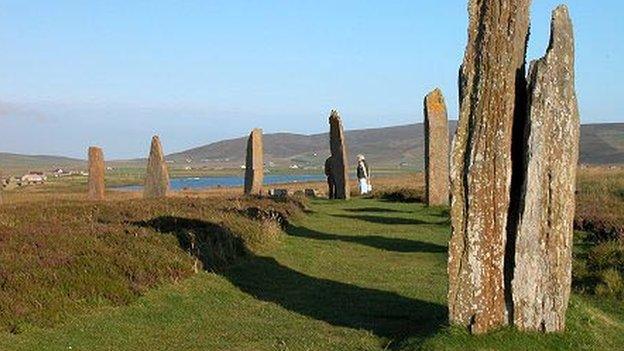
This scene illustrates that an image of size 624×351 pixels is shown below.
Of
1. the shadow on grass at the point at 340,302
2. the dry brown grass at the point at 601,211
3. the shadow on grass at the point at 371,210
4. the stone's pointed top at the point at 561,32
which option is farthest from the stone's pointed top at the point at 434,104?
the stone's pointed top at the point at 561,32

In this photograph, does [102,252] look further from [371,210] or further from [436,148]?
[436,148]

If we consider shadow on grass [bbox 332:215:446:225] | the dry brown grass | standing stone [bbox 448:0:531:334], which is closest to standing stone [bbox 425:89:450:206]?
shadow on grass [bbox 332:215:446:225]

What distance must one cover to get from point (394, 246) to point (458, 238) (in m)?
9.64

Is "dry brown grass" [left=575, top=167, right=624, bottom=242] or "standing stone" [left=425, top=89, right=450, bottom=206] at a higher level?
"standing stone" [left=425, top=89, right=450, bottom=206]

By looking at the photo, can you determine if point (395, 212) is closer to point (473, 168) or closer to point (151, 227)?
point (151, 227)

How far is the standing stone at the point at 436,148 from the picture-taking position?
29.8 meters

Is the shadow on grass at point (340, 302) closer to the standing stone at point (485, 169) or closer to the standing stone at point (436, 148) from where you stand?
the standing stone at point (485, 169)

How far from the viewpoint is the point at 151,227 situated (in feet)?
63.4

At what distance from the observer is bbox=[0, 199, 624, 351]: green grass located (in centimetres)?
1062

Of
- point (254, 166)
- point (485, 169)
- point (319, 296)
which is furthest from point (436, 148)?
point (485, 169)

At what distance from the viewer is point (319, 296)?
1399 cm

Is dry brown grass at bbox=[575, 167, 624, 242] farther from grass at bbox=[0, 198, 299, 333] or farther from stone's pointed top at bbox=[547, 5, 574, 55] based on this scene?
stone's pointed top at bbox=[547, 5, 574, 55]

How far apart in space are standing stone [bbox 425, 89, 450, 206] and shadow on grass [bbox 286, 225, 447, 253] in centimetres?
810

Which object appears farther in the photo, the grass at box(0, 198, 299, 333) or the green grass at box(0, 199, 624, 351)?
the grass at box(0, 198, 299, 333)
